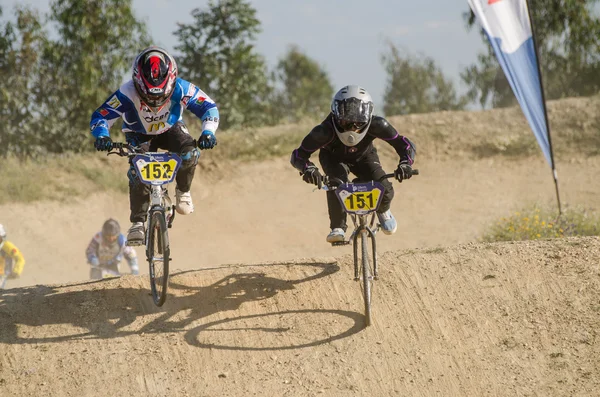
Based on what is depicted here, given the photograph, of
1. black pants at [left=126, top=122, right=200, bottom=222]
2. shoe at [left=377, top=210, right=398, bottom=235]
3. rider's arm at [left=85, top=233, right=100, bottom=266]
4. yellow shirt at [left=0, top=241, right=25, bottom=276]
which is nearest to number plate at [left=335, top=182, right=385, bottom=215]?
shoe at [left=377, top=210, right=398, bottom=235]

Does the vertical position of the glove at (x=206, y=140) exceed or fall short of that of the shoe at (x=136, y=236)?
it exceeds it

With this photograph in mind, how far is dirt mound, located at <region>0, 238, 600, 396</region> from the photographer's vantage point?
5.46m

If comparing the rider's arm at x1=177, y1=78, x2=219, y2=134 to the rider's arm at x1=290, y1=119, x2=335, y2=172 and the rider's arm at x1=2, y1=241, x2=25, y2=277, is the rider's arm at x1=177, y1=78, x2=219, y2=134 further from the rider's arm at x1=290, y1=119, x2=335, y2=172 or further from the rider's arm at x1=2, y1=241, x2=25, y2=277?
the rider's arm at x1=2, y1=241, x2=25, y2=277

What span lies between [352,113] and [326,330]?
6.36ft

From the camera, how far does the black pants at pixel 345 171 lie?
6.58m

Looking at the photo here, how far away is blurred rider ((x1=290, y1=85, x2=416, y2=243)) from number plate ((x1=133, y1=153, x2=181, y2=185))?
112cm

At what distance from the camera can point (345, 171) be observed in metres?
6.60

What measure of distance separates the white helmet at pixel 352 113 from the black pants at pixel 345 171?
31 centimetres

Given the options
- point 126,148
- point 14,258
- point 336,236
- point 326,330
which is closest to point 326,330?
point 326,330

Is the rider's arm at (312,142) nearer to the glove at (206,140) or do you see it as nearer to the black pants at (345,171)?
the black pants at (345,171)

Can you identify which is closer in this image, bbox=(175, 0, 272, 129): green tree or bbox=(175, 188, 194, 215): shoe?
bbox=(175, 188, 194, 215): shoe

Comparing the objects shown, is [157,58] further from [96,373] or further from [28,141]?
[28,141]

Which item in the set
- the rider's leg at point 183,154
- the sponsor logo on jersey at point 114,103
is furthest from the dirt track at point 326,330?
the sponsor logo on jersey at point 114,103

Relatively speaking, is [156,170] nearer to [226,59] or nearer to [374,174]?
[374,174]
